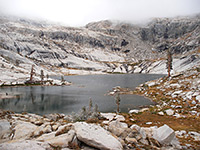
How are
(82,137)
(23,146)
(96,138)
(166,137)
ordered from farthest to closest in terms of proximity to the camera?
(166,137), (96,138), (82,137), (23,146)

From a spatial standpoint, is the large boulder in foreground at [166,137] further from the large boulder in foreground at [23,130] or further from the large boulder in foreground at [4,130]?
the large boulder in foreground at [4,130]


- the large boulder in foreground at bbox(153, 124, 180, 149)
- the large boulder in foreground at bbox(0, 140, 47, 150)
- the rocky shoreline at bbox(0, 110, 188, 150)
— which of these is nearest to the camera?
the large boulder in foreground at bbox(0, 140, 47, 150)

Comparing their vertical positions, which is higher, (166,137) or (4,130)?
(4,130)

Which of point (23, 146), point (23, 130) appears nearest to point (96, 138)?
point (23, 146)

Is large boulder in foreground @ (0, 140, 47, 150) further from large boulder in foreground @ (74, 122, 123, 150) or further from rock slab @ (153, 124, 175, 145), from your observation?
rock slab @ (153, 124, 175, 145)

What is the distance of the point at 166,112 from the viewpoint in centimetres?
2905

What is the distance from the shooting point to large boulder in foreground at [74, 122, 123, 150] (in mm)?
9766

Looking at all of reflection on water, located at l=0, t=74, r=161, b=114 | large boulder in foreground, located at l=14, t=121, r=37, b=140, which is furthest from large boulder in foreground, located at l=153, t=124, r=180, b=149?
reflection on water, located at l=0, t=74, r=161, b=114

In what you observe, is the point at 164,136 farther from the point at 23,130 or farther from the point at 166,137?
the point at 23,130

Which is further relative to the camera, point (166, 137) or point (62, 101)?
point (62, 101)

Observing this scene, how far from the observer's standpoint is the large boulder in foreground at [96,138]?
32.0 feet

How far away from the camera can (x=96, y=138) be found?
10.3 m

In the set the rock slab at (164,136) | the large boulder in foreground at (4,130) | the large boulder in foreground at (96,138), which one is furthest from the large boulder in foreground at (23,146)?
the rock slab at (164,136)

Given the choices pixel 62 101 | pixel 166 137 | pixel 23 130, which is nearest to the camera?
pixel 166 137
